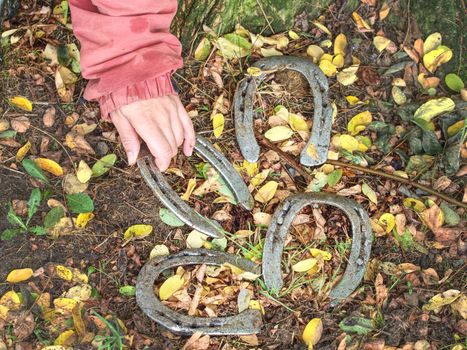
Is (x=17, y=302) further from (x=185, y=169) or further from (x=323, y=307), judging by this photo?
(x=323, y=307)

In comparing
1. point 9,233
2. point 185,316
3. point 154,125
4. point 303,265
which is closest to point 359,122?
point 303,265

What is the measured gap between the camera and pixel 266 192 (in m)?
2.26

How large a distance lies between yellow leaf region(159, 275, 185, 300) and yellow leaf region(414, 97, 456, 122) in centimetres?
105

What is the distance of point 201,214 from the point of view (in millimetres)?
2223

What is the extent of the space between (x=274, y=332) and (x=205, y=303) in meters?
0.24

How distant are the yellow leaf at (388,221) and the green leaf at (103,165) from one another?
3.12ft

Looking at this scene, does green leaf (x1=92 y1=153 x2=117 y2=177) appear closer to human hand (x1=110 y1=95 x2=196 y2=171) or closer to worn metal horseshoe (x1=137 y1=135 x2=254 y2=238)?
worn metal horseshoe (x1=137 y1=135 x2=254 y2=238)

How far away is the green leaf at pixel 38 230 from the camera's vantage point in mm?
2117

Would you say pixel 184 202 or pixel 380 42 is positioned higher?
pixel 380 42

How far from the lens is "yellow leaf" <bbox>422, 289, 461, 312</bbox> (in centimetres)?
211

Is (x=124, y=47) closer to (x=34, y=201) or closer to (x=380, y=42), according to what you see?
(x=34, y=201)

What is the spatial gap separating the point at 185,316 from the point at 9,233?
0.64 meters

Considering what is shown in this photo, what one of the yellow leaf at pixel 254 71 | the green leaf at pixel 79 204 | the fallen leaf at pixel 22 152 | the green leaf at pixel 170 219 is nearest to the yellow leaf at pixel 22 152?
the fallen leaf at pixel 22 152

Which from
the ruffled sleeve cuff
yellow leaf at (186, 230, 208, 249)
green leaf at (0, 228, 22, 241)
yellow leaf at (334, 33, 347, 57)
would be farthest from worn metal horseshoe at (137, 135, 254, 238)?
yellow leaf at (334, 33, 347, 57)
